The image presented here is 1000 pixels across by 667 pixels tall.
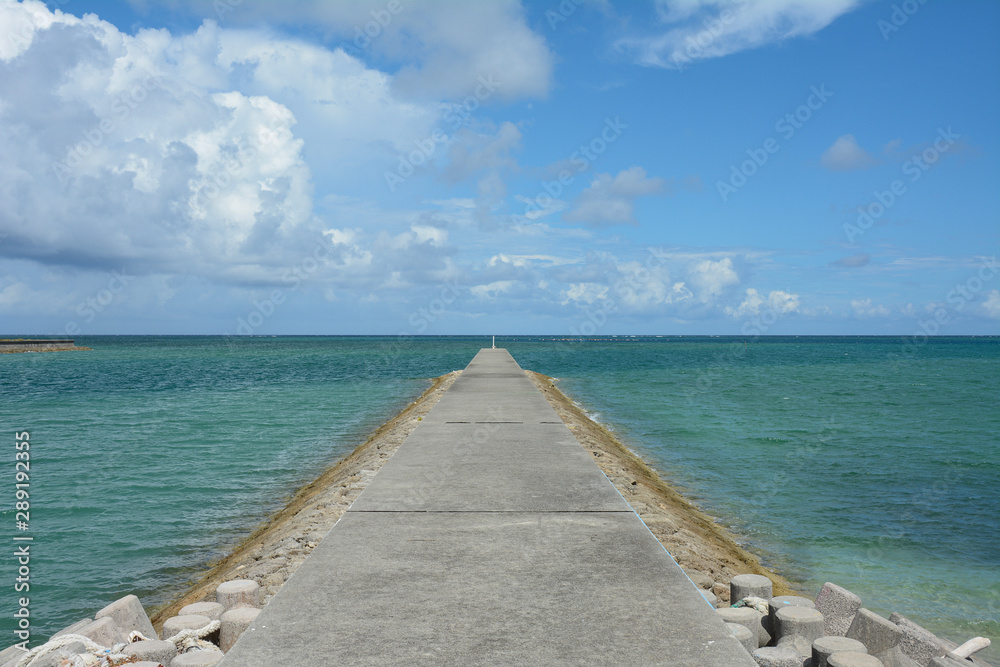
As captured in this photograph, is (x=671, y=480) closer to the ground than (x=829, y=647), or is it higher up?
closer to the ground

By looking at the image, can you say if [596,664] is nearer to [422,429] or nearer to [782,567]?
[782,567]

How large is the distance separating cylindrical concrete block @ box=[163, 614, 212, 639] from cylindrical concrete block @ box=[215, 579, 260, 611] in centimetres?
31

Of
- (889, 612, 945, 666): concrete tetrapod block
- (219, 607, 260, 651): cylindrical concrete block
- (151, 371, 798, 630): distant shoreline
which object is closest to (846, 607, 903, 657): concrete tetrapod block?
(889, 612, 945, 666): concrete tetrapod block

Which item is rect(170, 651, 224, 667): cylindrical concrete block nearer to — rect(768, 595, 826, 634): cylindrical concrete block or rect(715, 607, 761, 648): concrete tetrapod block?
rect(768, 595, 826, 634): cylindrical concrete block

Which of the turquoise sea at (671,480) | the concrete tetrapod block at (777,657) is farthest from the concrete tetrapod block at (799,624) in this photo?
the turquoise sea at (671,480)

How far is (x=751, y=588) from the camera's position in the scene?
4258mm

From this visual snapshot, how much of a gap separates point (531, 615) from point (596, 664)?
0.51 metres

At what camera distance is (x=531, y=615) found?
3.14 m

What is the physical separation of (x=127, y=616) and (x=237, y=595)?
71 cm

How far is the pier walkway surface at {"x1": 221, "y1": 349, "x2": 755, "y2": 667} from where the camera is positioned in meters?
2.82

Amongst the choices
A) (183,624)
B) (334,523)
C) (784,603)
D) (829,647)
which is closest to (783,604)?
(784,603)

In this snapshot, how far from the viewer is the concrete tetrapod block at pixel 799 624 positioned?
147 inches

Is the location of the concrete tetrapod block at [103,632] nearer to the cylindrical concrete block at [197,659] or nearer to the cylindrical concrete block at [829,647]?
the cylindrical concrete block at [197,659]

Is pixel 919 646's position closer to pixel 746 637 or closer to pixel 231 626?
pixel 746 637
